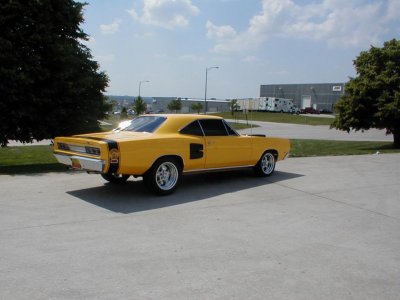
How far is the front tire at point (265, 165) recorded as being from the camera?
9.49 metres

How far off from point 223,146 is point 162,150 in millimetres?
1657

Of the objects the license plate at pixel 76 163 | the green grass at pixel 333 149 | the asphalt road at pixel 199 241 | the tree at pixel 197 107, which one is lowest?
the asphalt road at pixel 199 241

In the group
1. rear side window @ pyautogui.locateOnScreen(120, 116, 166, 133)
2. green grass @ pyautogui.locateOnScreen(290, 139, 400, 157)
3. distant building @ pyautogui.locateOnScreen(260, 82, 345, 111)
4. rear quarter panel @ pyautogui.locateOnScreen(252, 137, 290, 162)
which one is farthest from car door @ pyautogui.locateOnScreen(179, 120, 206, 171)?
distant building @ pyautogui.locateOnScreen(260, 82, 345, 111)

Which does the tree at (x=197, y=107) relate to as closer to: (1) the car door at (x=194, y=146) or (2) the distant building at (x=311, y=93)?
(2) the distant building at (x=311, y=93)

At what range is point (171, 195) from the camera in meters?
7.43

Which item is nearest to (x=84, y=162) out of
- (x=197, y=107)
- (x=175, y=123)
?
(x=175, y=123)

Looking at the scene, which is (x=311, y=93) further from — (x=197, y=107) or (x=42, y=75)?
(x=42, y=75)

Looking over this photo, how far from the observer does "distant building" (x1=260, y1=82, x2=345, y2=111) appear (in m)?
95.3

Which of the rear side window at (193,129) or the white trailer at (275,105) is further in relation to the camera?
the white trailer at (275,105)

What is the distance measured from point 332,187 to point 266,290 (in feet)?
17.4

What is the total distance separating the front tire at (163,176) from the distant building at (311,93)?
293ft

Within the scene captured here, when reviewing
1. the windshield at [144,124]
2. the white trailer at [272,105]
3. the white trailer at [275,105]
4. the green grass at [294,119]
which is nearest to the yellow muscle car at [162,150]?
the windshield at [144,124]

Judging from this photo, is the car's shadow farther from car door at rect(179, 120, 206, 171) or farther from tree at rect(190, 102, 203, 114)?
tree at rect(190, 102, 203, 114)

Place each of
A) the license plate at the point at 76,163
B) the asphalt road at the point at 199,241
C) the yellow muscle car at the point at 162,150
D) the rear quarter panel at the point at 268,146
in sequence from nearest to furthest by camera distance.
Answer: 1. the asphalt road at the point at 199,241
2. the yellow muscle car at the point at 162,150
3. the license plate at the point at 76,163
4. the rear quarter panel at the point at 268,146
